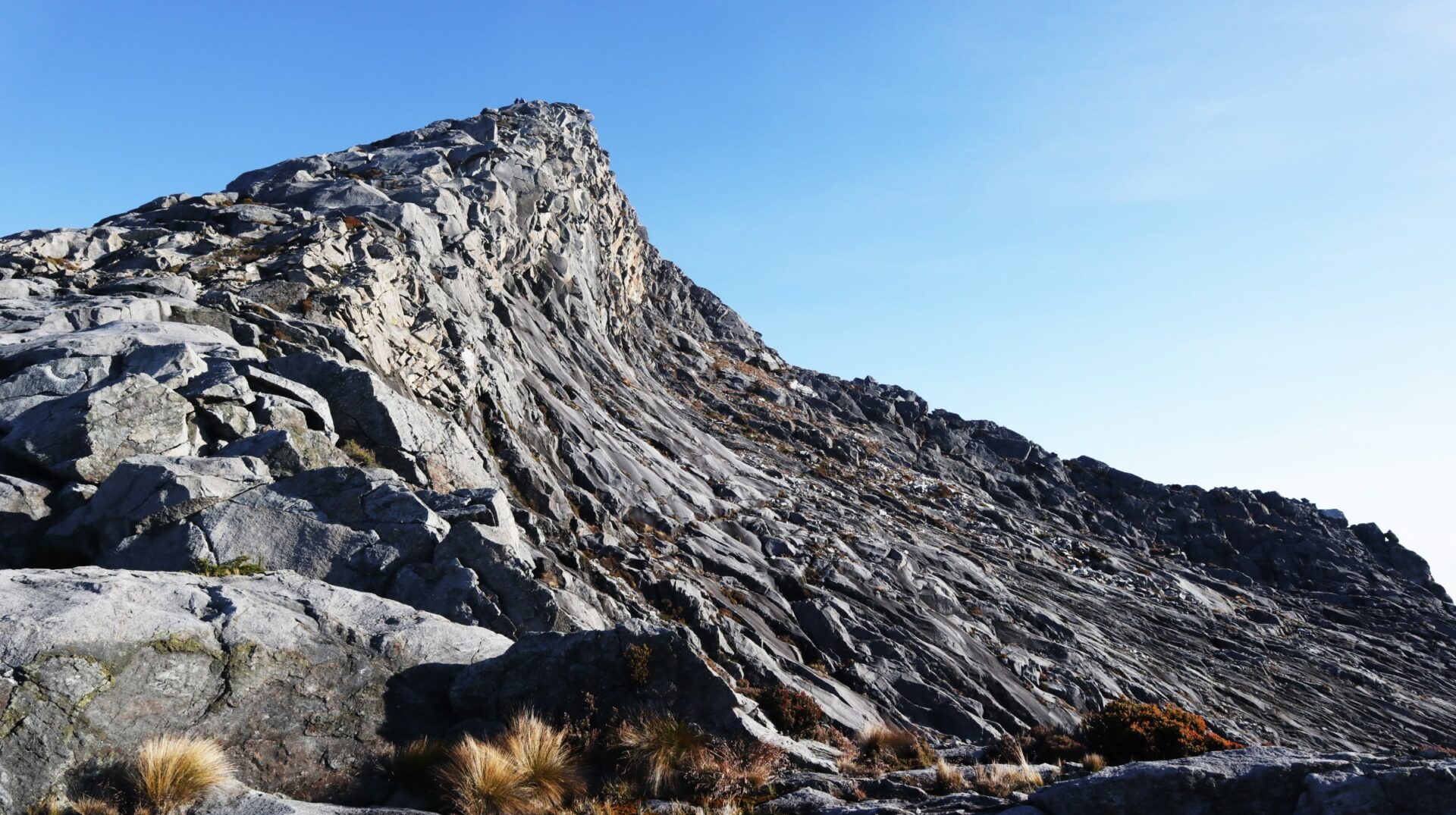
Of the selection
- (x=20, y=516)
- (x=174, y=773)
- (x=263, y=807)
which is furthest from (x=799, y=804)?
(x=20, y=516)

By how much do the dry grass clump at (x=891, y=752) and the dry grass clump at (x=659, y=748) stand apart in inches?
124

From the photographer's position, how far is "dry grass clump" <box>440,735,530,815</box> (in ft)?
34.6

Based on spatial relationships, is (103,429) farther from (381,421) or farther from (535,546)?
(535,546)

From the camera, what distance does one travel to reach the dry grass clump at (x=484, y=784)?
10.5m

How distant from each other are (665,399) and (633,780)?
60030mm

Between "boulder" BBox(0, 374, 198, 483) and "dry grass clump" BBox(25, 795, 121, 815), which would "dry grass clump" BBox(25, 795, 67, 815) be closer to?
"dry grass clump" BBox(25, 795, 121, 815)

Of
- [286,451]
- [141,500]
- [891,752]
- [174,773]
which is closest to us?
[174,773]

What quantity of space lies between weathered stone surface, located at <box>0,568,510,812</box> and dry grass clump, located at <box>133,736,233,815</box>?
26.5 inches

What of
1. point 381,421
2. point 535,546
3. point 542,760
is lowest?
point 542,760

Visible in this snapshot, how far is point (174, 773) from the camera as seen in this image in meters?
9.69

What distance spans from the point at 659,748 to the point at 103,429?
51.5ft

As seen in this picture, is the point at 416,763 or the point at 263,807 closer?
the point at 263,807

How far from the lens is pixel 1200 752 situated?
13602mm

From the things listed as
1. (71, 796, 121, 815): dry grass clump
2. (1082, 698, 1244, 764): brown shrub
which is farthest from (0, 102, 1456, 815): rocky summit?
(1082, 698, 1244, 764): brown shrub
